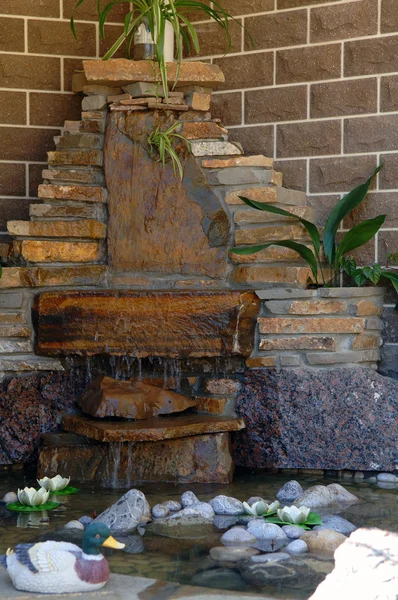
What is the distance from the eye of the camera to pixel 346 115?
4.56 m

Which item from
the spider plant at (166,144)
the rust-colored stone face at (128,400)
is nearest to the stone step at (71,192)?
the spider plant at (166,144)

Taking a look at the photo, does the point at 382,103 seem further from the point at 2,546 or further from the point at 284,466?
the point at 2,546

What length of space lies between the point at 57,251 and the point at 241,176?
3.21 ft

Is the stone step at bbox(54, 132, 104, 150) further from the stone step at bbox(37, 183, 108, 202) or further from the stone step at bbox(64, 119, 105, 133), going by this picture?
the stone step at bbox(37, 183, 108, 202)

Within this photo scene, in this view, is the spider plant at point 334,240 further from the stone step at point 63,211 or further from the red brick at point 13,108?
the red brick at point 13,108

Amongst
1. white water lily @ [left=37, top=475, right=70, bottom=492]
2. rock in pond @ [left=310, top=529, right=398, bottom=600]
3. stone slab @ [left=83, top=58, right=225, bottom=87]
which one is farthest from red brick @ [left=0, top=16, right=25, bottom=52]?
rock in pond @ [left=310, top=529, right=398, bottom=600]

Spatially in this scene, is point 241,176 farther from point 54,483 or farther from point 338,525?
point 338,525

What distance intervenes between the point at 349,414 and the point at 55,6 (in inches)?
108

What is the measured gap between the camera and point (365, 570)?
2117 millimetres

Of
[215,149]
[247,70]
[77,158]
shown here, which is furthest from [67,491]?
[247,70]

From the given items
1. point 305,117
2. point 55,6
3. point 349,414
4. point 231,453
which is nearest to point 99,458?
point 231,453

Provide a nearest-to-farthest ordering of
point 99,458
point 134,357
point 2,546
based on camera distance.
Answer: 1. point 2,546
2. point 99,458
3. point 134,357

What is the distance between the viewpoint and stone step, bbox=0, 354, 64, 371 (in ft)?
14.0

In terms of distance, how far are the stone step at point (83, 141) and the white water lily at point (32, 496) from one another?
1.84 meters
